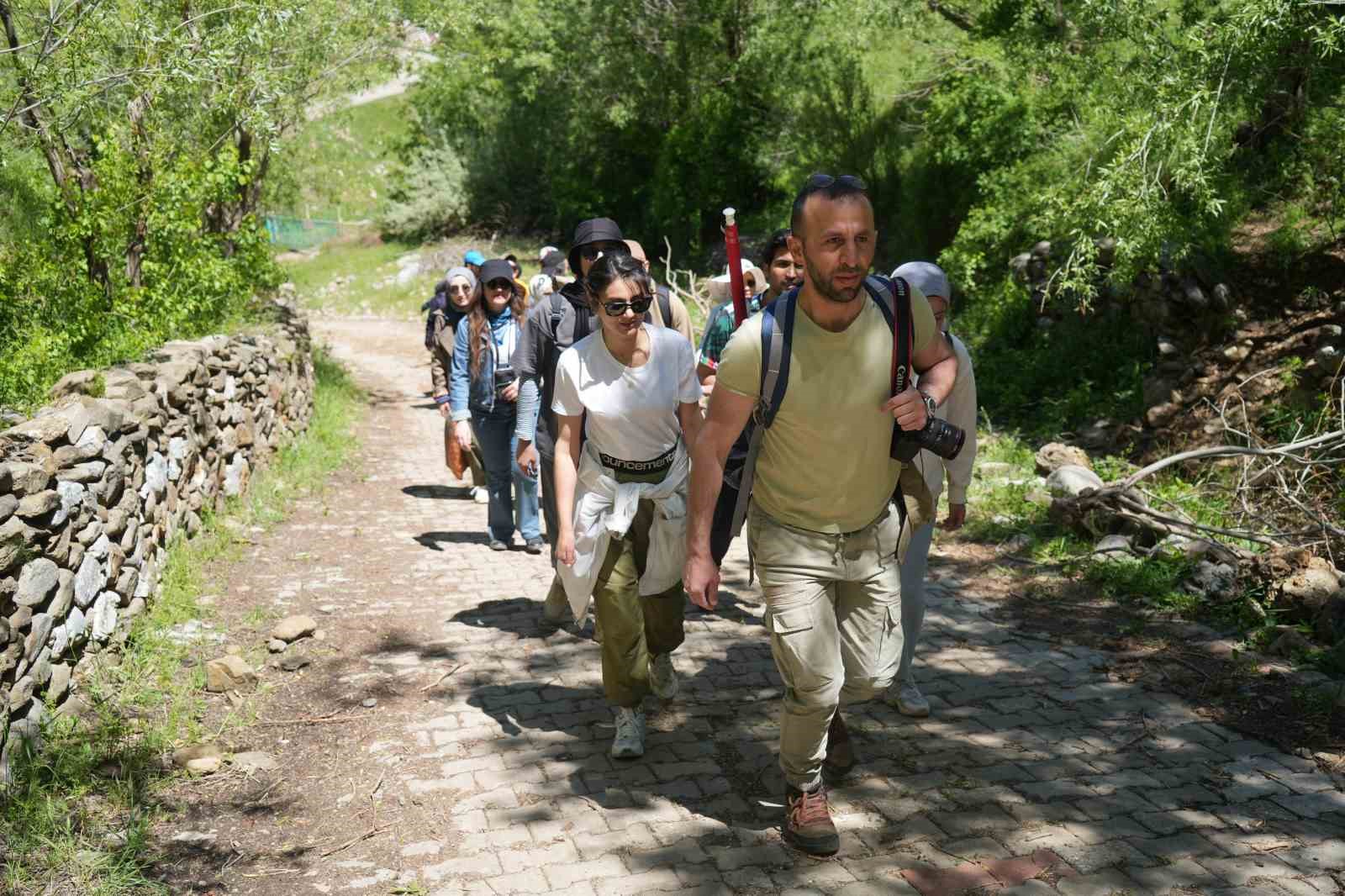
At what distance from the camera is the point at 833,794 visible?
4.45m

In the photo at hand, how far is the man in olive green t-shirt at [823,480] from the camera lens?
367cm

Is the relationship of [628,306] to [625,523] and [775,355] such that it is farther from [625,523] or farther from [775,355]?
[775,355]

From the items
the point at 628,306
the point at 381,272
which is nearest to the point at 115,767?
the point at 628,306

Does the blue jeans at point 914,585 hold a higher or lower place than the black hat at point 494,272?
lower

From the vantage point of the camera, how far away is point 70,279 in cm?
798

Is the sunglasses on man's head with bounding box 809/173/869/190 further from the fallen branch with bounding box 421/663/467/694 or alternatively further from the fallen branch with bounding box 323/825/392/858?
the fallen branch with bounding box 421/663/467/694

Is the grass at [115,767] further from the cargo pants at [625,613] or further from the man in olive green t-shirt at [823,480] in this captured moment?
the man in olive green t-shirt at [823,480]

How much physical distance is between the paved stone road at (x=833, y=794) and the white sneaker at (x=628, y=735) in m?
0.05

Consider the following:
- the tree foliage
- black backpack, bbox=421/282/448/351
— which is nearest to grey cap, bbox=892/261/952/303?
the tree foliage

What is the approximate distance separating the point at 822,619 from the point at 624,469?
1.14 meters

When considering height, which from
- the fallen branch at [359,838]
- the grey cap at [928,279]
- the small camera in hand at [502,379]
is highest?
the grey cap at [928,279]

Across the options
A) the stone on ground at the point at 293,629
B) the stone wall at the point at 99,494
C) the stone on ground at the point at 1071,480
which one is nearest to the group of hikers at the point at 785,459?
the stone on ground at the point at 293,629

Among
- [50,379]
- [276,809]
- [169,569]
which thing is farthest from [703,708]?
A: [50,379]

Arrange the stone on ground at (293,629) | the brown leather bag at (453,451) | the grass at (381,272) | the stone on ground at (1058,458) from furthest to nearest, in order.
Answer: the grass at (381,272) < the stone on ground at (1058,458) < the brown leather bag at (453,451) < the stone on ground at (293,629)
